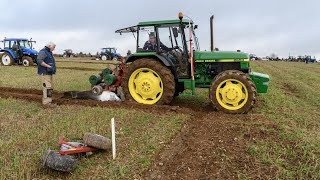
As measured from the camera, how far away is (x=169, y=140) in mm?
5629

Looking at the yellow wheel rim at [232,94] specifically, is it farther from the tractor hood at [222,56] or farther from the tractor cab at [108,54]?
the tractor cab at [108,54]

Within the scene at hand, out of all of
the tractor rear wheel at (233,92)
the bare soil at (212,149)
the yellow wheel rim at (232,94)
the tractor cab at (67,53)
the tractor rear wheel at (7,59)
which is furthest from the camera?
the tractor cab at (67,53)

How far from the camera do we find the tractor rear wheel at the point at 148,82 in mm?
8297

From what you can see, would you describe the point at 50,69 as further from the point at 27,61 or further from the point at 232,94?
the point at 27,61

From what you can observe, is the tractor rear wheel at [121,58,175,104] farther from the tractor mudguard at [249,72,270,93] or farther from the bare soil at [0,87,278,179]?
the tractor mudguard at [249,72,270,93]

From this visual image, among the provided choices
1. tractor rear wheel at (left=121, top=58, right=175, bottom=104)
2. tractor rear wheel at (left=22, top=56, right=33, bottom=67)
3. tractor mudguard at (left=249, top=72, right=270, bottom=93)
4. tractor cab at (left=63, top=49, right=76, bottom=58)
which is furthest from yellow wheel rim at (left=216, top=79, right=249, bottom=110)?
tractor cab at (left=63, top=49, right=76, bottom=58)

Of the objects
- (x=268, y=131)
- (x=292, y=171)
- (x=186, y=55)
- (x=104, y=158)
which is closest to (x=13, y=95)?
(x=186, y=55)

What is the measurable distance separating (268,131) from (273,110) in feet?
7.62

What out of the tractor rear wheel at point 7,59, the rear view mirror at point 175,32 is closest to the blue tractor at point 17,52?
the tractor rear wheel at point 7,59

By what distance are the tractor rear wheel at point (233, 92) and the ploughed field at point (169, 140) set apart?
248 mm

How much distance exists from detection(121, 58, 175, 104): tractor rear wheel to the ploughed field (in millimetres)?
420

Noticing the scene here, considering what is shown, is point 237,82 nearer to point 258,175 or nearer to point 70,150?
point 258,175

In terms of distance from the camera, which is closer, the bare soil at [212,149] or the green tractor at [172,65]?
the bare soil at [212,149]

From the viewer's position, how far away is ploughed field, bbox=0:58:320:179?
445 cm
